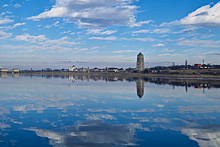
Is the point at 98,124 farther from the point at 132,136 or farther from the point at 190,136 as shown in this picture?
the point at 190,136

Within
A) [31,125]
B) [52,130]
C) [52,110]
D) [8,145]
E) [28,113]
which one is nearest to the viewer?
[8,145]

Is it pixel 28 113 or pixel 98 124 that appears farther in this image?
pixel 28 113

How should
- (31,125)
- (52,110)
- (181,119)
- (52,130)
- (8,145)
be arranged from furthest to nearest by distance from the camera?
(52,110) < (181,119) < (31,125) < (52,130) < (8,145)

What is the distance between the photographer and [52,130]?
12000 millimetres

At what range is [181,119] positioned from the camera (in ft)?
50.1

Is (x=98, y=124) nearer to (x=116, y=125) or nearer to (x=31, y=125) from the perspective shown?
(x=116, y=125)

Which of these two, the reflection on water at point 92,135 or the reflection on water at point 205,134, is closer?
the reflection on water at point 92,135

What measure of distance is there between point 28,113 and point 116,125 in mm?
8044

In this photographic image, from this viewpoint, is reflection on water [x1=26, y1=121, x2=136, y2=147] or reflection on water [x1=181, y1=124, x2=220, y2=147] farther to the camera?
reflection on water [x1=181, y1=124, x2=220, y2=147]

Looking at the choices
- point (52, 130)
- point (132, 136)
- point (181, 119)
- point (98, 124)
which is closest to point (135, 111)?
point (181, 119)

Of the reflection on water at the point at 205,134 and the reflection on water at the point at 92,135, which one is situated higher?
the reflection on water at the point at 92,135

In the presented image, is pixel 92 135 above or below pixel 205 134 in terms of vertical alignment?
above

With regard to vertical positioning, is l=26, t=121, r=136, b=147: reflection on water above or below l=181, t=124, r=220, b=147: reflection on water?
above

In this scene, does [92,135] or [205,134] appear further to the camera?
[205,134]
